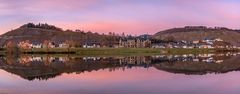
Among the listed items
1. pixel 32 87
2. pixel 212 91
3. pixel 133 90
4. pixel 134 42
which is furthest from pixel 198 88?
pixel 134 42

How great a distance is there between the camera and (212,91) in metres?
23.1

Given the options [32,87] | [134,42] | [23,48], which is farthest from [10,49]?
[32,87]

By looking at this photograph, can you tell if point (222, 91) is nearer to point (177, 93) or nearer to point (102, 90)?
point (177, 93)

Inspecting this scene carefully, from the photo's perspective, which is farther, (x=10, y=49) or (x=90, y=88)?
(x=10, y=49)

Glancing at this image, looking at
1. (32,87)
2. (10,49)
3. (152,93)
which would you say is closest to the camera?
(152,93)

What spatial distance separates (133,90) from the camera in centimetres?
2364

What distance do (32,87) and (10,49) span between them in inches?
4460

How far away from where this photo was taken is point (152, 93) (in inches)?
874

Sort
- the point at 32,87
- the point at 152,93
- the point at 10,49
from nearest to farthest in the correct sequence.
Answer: the point at 152,93 → the point at 32,87 → the point at 10,49

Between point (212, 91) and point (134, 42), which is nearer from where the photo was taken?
point (212, 91)

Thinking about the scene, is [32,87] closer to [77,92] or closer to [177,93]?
[77,92]

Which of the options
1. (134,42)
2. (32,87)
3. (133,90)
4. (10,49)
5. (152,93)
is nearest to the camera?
(152,93)

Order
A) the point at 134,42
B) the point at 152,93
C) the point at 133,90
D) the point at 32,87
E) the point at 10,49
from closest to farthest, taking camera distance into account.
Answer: the point at 152,93, the point at 133,90, the point at 32,87, the point at 10,49, the point at 134,42

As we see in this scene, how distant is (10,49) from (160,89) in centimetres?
11592
